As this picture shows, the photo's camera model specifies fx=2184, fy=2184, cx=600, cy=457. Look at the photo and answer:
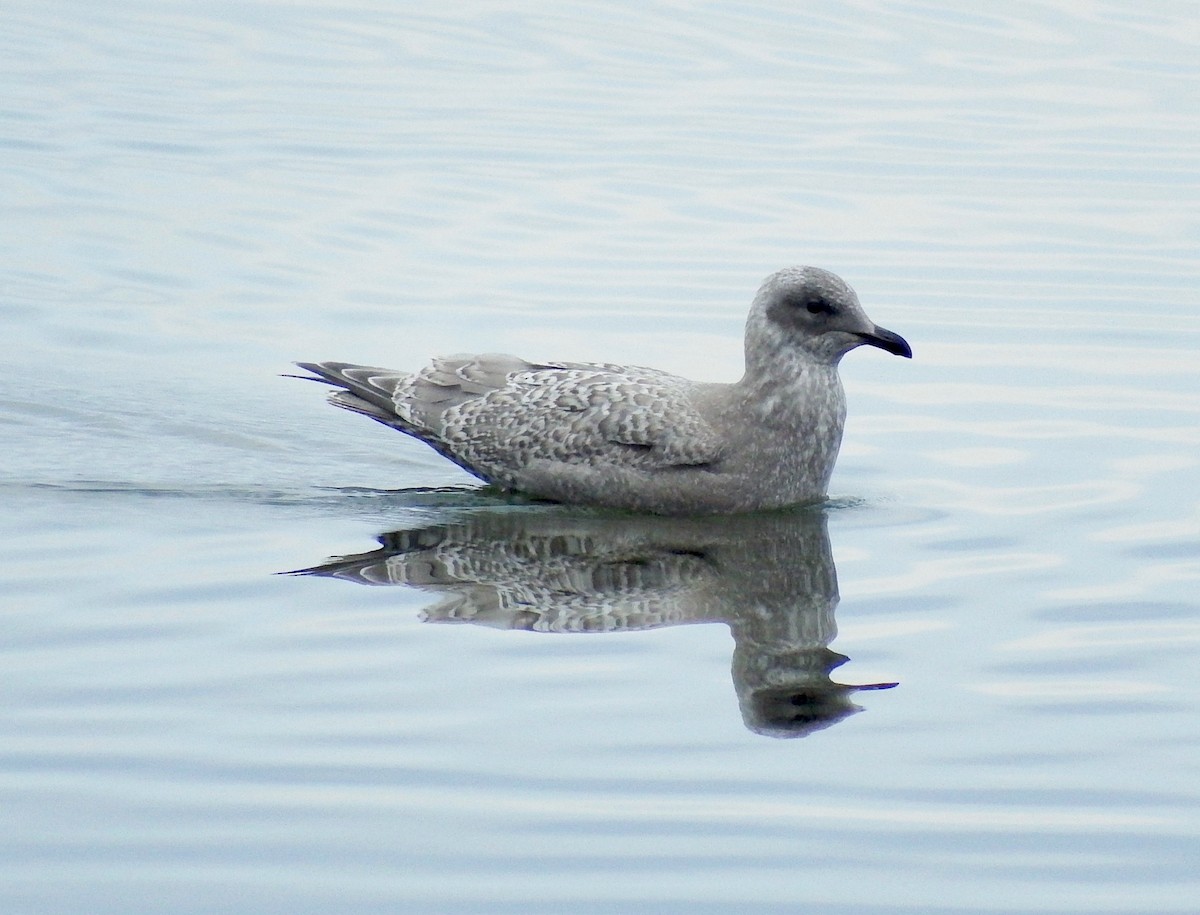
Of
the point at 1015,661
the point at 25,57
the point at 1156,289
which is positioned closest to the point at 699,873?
the point at 1015,661

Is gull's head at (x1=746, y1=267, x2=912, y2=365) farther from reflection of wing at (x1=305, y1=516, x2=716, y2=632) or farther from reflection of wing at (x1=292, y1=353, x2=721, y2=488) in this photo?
reflection of wing at (x1=305, y1=516, x2=716, y2=632)

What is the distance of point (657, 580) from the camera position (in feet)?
28.7

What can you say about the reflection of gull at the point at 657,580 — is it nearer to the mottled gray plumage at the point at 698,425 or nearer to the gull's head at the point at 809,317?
the mottled gray plumage at the point at 698,425

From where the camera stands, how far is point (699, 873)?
5957mm

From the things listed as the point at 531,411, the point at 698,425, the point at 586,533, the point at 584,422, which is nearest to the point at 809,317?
the point at 698,425

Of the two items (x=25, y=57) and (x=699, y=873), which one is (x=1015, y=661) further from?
(x=25, y=57)

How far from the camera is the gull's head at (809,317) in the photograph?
9.98m

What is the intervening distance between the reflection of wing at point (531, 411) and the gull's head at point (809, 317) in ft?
1.61

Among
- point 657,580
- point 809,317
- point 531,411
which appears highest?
point 809,317

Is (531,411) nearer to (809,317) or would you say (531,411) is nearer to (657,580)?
(809,317)

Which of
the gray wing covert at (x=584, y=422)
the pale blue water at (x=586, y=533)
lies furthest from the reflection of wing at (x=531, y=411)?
the pale blue water at (x=586, y=533)

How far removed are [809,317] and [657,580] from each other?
188cm

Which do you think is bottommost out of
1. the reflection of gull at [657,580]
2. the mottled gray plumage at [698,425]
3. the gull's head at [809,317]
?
the reflection of gull at [657,580]

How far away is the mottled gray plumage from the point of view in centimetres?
976
